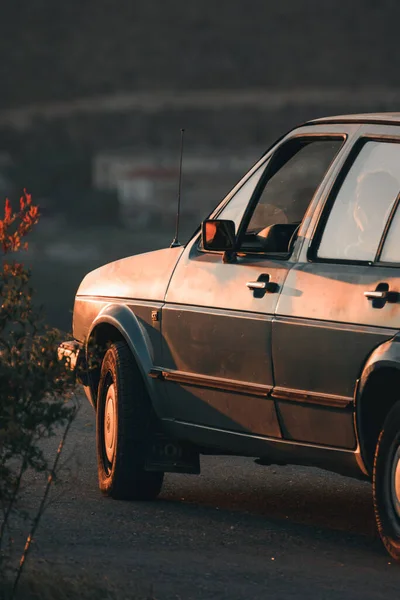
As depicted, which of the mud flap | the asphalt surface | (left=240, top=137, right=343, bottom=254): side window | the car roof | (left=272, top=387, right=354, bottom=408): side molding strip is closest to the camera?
the asphalt surface

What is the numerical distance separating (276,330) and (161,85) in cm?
14375

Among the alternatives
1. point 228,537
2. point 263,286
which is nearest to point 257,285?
point 263,286

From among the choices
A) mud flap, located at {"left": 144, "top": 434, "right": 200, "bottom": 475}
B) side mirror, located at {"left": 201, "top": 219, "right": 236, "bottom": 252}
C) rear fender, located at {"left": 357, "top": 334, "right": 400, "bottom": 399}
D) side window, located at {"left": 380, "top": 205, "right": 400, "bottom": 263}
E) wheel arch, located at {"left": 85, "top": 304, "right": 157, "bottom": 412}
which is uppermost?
side window, located at {"left": 380, "top": 205, "right": 400, "bottom": 263}

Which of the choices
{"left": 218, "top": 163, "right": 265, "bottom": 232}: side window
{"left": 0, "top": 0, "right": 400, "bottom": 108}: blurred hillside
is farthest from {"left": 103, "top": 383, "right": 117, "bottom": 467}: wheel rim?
{"left": 0, "top": 0, "right": 400, "bottom": 108}: blurred hillside

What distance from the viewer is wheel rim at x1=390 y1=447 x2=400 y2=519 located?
6.84m

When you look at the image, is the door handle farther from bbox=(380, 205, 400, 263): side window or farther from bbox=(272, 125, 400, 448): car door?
bbox=(380, 205, 400, 263): side window

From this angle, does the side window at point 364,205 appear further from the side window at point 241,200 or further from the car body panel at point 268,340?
the side window at point 241,200

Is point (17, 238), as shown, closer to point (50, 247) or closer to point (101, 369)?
point (101, 369)

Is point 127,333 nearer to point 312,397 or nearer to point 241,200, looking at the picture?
point 241,200

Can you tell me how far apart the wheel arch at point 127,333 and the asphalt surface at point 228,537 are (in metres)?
0.57

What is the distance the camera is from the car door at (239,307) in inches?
298

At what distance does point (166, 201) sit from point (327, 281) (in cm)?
11015

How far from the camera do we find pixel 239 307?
7680 millimetres

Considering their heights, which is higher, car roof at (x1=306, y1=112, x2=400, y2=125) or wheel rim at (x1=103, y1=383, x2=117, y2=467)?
car roof at (x1=306, y1=112, x2=400, y2=125)
